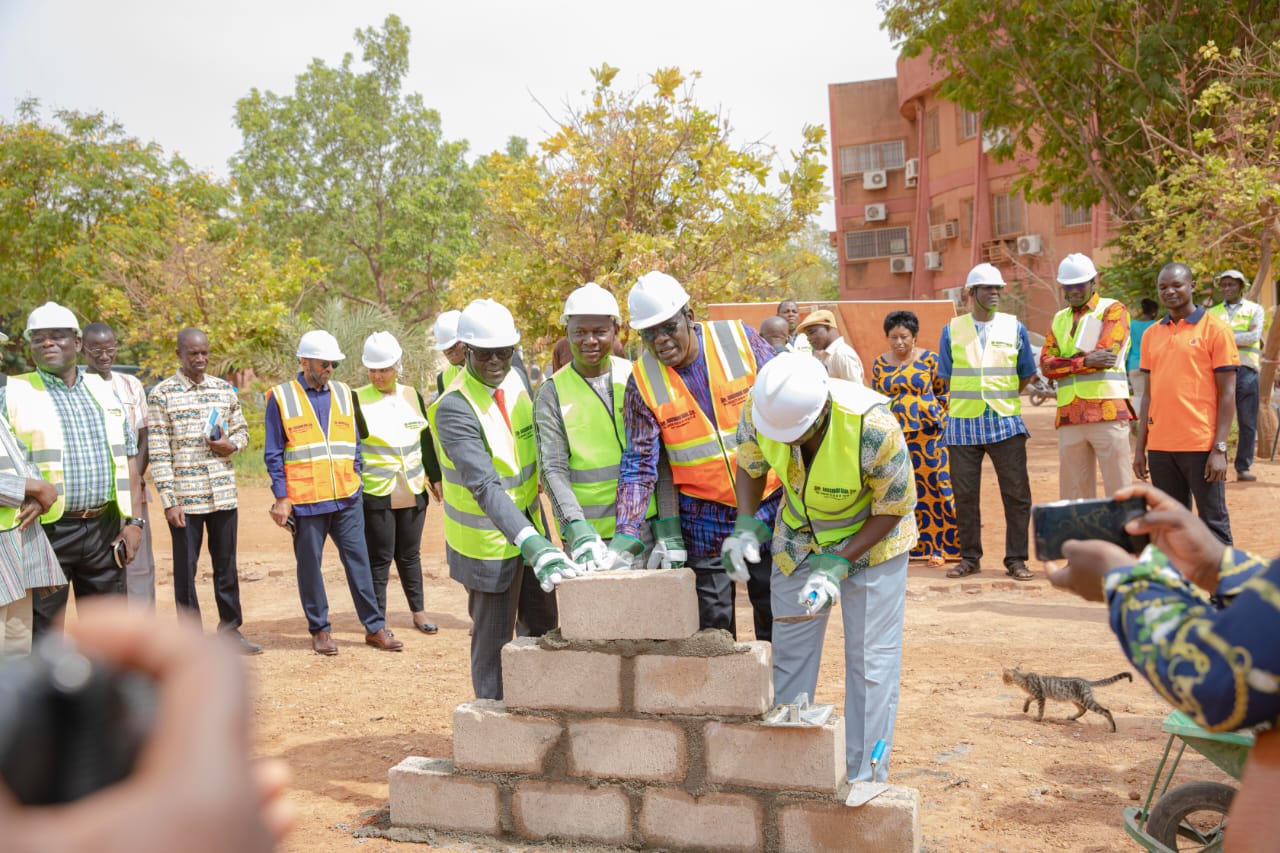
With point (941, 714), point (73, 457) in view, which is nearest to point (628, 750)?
point (941, 714)

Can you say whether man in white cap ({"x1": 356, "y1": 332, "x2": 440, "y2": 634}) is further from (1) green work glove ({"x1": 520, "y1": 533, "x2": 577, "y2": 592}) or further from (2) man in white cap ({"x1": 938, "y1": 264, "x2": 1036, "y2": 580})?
(2) man in white cap ({"x1": 938, "y1": 264, "x2": 1036, "y2": 580})

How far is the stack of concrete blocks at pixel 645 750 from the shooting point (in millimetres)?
3916

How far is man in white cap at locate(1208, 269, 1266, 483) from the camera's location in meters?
11.0

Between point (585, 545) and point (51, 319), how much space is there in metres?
3.47

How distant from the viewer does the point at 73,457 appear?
584 centimetres

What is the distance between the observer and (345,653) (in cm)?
741

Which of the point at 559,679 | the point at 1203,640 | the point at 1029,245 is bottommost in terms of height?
the point at 559,679

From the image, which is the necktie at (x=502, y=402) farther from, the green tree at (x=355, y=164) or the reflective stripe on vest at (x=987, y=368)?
the green tree at (x=355, y=164)

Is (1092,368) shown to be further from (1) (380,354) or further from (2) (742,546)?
(1) (380,354)

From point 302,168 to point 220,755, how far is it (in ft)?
114

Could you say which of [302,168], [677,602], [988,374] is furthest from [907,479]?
[302,168]

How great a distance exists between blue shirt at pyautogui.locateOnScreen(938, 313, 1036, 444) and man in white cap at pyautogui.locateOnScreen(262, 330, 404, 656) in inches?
168

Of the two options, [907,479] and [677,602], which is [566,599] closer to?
[677,602]

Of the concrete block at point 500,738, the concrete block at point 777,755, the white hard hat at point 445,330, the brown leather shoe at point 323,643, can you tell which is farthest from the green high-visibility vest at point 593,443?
the brown leather shoe at point 323,643
